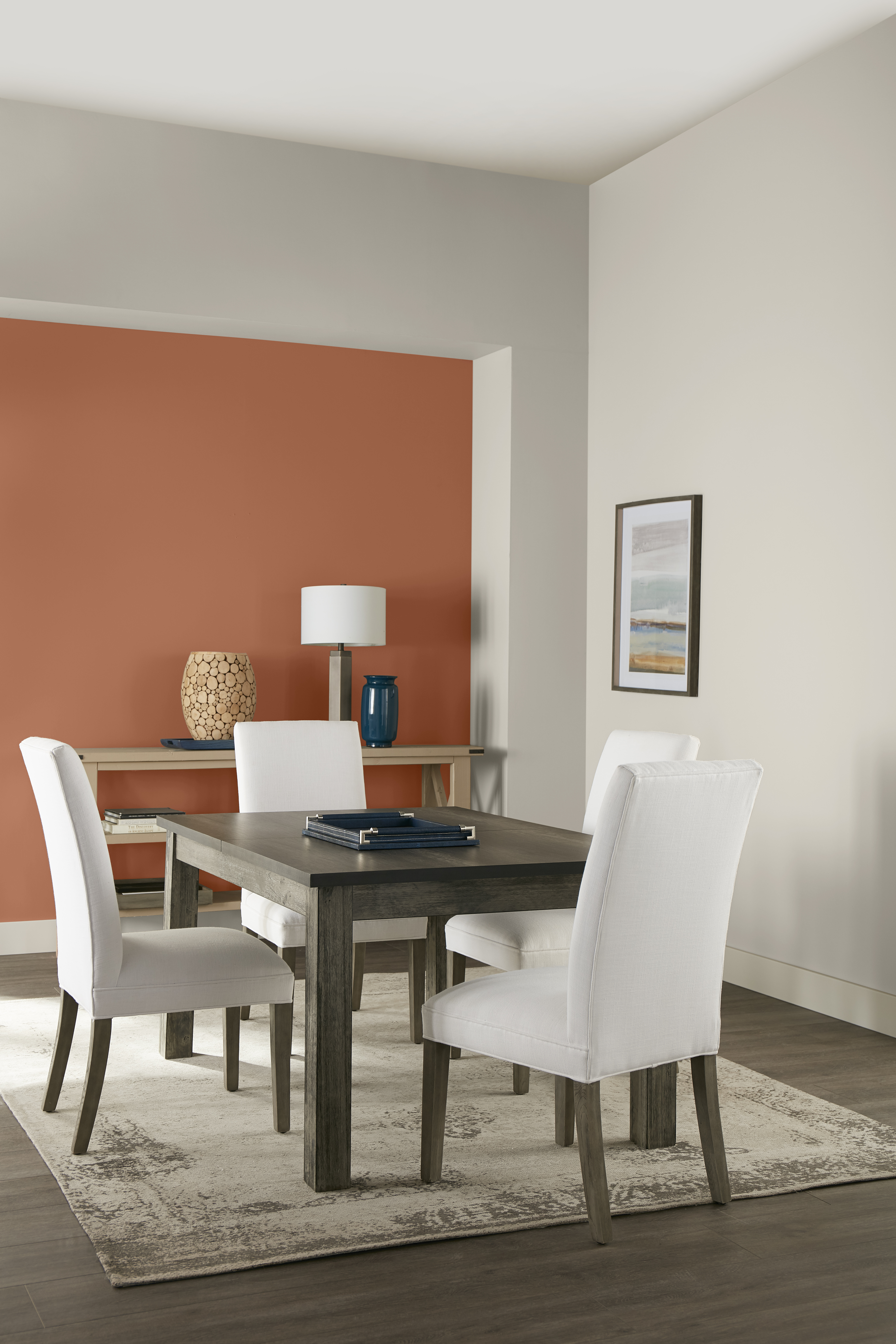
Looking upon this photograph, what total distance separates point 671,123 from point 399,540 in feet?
6.63

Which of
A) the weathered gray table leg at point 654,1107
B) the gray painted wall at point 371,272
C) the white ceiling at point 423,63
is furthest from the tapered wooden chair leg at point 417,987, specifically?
the white ceiling at point 423,63

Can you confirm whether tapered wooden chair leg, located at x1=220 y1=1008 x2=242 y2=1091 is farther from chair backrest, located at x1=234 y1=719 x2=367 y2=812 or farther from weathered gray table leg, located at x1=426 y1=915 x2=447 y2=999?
chair backrest, located at x1=234 y1=719 x2=367 y2=812

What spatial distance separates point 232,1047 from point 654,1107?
1.10 m

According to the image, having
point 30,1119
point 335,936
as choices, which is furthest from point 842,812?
point 30,1119

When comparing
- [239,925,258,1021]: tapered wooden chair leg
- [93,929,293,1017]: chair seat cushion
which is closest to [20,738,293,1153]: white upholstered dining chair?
[93,929,293,1017]: chair seat cushion

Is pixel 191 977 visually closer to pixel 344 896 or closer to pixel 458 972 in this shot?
pixel 344 896

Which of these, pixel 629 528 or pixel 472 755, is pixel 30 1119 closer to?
pixel 472 755

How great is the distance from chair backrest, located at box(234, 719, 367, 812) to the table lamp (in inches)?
39.8

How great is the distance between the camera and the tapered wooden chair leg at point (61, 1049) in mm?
3236

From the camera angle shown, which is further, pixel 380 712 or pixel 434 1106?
pixel 380 712

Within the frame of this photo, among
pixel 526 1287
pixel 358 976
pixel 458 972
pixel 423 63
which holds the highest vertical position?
pixel 423 63

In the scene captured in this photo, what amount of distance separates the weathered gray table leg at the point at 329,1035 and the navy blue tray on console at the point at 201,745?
2500mm

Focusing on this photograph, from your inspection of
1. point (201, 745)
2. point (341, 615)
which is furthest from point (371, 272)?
point (201, 745)

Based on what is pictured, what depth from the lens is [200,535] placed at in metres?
5.57
